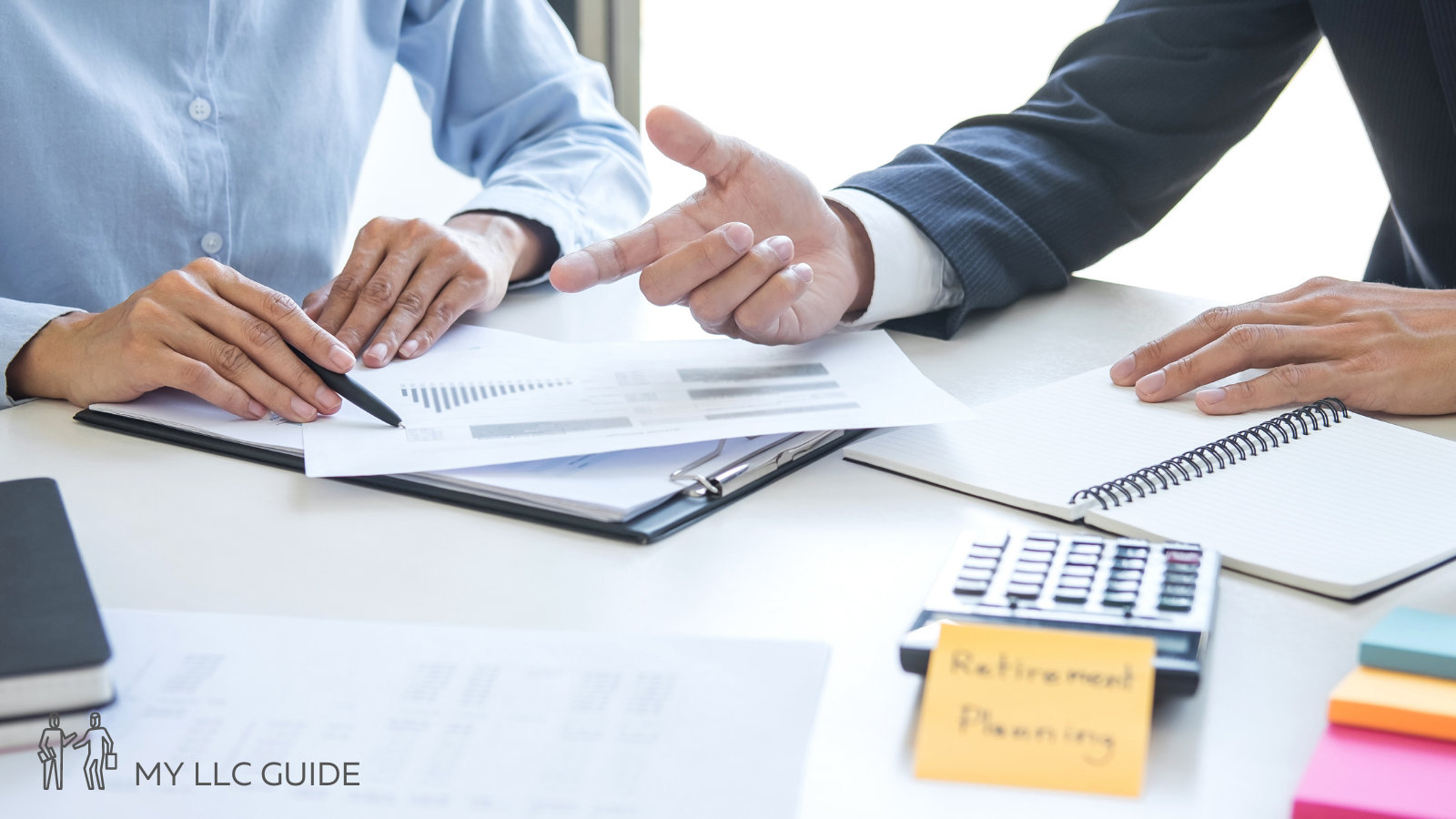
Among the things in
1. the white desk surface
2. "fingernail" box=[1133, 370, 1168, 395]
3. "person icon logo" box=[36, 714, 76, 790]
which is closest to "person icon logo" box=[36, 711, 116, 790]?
"person icon logo" box=[36, 714, 76, 790]

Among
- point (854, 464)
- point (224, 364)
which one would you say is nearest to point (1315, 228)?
point (854, 464)

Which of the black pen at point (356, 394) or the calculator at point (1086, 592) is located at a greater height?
the calculator at point (1086, 592)

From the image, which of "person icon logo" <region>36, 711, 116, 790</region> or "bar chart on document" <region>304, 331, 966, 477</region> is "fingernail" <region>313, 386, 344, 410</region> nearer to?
"bar chart on document" <region>304, 331, 966, 477</region>

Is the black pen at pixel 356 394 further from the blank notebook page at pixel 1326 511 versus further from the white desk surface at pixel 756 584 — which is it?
the blank notebook page at pixel 1326 511

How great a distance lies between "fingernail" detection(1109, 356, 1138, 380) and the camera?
805 mm

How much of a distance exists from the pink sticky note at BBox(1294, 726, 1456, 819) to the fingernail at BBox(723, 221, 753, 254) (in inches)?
18.8

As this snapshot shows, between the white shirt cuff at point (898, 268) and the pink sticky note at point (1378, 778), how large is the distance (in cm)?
58

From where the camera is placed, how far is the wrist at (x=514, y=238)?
1055mm

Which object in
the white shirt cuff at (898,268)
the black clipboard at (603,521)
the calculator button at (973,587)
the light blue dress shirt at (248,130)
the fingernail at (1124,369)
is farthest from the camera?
the light blue dress shirt at (248,130)

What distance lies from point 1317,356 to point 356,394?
0.64 meters

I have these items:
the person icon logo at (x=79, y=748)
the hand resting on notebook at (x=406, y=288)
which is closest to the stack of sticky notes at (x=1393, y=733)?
the person icon logo at (x=79, y=748)

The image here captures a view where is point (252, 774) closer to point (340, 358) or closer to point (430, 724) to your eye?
point (430, 724)

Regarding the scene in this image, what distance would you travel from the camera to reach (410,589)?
0.54 metres

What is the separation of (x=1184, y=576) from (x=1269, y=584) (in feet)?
0.26
